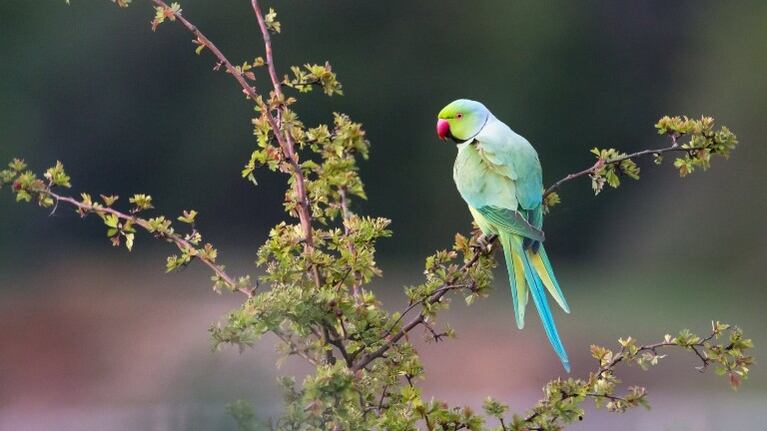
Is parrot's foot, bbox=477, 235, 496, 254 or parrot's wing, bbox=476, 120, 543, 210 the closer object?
parrot's foot, bbox=477, 235, 496, 254

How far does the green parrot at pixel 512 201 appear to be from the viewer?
5.50 feet

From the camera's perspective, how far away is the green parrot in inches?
66.0

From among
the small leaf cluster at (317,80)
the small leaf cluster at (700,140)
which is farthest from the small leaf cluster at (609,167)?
the small leaf cluster at (317,80)

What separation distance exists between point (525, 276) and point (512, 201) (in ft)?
0.48

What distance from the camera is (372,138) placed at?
5.41 meters

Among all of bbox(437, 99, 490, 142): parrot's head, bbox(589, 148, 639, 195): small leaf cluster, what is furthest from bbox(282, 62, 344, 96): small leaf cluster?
bbox(437, 99, 490, 142): parrot's head

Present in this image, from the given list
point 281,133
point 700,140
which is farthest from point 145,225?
point 700,140

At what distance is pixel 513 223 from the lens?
1.71m

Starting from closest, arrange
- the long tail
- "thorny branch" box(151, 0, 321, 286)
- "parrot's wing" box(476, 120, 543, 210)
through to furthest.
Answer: "thorny branch" box(151, 0, 321, 286), the long tail, "parrot's wing" box(476, 120, 543, 210)

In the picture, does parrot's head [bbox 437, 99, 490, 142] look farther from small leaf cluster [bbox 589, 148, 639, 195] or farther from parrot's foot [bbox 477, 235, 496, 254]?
small leaf cluster [bbox 589, 148, 639, 195]

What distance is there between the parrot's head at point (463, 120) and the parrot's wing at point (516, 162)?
0.09 m

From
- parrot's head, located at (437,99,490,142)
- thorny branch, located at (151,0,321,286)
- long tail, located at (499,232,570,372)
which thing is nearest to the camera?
thorny branch, located at (151,0,321,286)

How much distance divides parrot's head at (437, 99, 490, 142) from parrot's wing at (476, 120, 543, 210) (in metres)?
0.09

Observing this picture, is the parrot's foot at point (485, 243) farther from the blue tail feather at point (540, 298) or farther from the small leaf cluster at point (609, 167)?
the small leaf cluster at point (609, 167)
